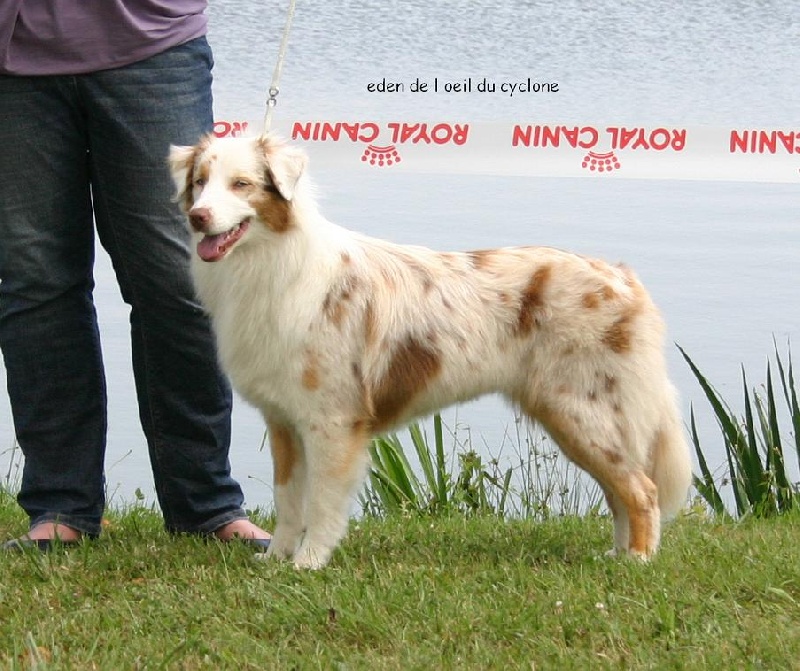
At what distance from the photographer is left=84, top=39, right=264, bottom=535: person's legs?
349 centimetres

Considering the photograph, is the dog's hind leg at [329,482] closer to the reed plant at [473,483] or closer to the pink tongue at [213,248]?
the pink tongue at [213,248]

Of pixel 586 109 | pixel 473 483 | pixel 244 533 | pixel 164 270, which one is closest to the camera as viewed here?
pixel 164 270

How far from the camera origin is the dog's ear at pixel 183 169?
3.35m

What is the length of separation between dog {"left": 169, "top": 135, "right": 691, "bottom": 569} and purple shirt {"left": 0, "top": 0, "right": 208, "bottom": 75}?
0.96ft

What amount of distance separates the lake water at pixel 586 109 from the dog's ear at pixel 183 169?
1.62 metres

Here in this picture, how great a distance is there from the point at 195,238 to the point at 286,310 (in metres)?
0.30

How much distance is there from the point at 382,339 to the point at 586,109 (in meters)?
2.00

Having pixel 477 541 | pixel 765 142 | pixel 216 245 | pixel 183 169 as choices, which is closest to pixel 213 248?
pixel 216 245

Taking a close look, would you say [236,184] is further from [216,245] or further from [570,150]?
[570,150]

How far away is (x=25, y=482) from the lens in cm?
389

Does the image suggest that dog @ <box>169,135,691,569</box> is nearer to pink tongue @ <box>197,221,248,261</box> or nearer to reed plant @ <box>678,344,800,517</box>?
pink tongue @ <box>197,221,248,261</box>

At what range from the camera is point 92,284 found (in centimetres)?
379

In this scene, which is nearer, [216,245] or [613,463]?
[216,245]

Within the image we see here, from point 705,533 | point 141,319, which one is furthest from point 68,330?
point 705,533
